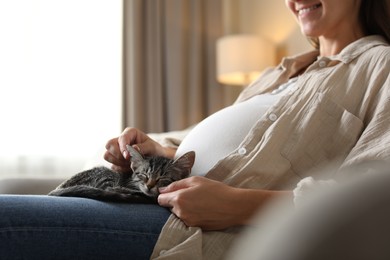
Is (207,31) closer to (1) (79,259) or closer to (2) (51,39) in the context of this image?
(2) (51,39)

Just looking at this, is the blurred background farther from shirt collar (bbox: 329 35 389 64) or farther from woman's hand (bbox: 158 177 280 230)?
woman's hand (bbox: 158 177 280 230)

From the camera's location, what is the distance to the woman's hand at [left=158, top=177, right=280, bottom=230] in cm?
89

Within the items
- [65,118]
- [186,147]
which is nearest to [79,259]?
[186,147]

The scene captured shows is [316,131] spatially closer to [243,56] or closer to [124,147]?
[124,147]

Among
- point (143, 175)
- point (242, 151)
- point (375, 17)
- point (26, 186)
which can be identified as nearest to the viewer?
point (242, 151)

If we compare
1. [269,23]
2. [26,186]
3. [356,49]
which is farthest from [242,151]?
[269,23]

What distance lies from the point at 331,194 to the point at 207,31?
3103 mm

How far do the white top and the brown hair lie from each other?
0.38 m

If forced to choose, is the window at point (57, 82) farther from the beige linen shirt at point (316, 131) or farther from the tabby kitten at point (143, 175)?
the beige linen shirt at point (316, 131)

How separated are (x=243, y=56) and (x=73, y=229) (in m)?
2.22

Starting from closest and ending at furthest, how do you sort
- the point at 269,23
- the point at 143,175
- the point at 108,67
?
the point at 143,175 → the point at 108,67 → the point at 269,23

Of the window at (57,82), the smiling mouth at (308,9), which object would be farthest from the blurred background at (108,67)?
the smiling mouth at (308,9)

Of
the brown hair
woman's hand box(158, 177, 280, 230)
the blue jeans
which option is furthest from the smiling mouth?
the blue jeans

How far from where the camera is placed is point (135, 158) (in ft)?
3.79
